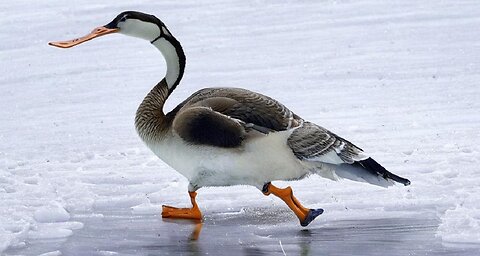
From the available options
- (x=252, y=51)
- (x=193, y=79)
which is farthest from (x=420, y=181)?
(x=252, y=51)

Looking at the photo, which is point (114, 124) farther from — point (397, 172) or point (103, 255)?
point (103, 255)

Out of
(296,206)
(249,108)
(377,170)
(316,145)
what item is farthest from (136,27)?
(377,170)

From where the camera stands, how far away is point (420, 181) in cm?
749

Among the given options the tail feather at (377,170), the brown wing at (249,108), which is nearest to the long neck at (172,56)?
the brown wing at (249,108)

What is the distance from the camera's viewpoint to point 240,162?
21.9ft

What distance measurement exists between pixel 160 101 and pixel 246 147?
2.91ft

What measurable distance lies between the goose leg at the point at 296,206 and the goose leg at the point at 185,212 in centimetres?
45

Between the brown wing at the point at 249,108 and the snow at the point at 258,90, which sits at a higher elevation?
the brown wing at the point at 249,108

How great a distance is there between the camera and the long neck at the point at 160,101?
7012mm

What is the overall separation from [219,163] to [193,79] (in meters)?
5.88

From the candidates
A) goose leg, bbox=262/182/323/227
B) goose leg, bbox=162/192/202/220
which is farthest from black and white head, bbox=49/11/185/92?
goose leg, bbox=262/182/323/227

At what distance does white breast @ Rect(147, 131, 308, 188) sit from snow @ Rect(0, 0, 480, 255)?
30cm

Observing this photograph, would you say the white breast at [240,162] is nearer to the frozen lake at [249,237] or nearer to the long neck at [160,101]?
the long neck at [160,101]

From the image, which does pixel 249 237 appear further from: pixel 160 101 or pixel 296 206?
pixel 160 101
